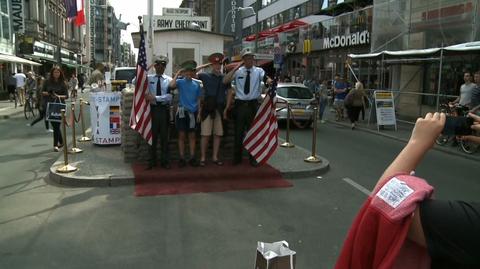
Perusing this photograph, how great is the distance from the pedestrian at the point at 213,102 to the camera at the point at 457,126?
6.53 meters

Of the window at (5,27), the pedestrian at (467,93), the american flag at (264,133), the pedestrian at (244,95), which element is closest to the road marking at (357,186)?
the american flag at (264,133)

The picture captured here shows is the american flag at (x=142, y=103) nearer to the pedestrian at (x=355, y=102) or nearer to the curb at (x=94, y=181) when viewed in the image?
the curb at (x=94, y=181)

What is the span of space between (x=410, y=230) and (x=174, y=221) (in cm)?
458

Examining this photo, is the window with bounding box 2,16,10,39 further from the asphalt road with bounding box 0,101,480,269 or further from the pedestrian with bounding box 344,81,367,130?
the asphalt road with bounding box 0,101,480,269

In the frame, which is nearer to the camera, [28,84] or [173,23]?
[173,23]

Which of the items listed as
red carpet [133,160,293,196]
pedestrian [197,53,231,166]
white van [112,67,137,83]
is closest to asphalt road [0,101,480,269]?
red carpet [133,160,293,196]

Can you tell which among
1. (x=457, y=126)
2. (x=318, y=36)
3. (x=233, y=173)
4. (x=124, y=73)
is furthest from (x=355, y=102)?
(x=318, y=36)

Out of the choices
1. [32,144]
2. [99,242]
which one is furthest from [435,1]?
[99,242]

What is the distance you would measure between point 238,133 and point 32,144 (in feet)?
18.5

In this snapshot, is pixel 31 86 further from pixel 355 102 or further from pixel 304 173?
pixel 304 173

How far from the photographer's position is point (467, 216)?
129cm

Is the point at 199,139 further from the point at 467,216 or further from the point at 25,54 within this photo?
the point at 25,54

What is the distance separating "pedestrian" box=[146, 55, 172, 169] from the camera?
7.88 m

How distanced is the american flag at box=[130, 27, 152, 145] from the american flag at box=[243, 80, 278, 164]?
1777 millimetres
